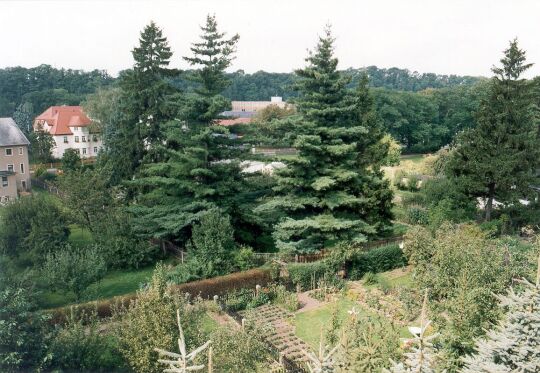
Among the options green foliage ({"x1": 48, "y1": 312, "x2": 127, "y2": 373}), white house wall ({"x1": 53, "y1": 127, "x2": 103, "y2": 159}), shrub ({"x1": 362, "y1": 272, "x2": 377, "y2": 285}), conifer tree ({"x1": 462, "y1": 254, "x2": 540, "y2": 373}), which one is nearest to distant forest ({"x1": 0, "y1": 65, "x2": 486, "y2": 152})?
white house wall ({"x1": 53, "y1": 127, "x2": 103, "y2": 159})

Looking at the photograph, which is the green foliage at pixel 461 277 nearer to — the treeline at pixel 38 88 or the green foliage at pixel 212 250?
the green foliage at pixel 212 250

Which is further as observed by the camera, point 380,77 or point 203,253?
point 380,77

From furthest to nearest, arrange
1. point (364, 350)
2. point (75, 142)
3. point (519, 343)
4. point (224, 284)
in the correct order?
point (75, 142), point (224, 284), point (364, 350), point (519, 343)

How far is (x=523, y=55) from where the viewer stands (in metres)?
27.0

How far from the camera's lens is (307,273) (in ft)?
74.4

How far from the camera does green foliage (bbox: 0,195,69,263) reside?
23656 mm

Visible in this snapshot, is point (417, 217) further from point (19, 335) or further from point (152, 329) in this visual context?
point (19, 335)

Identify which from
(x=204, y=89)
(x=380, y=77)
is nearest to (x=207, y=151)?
(x=204, y=89)

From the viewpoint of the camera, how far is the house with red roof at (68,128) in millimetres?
51094

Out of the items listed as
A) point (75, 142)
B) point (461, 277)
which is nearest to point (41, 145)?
point (75, 142)

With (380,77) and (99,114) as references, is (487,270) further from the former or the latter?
(380,77)

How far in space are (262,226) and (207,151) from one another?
5424 mm

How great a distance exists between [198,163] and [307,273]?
28.1 feet

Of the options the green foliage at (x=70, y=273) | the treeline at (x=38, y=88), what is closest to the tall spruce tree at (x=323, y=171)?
the green foliage at (x=70, y=273)
